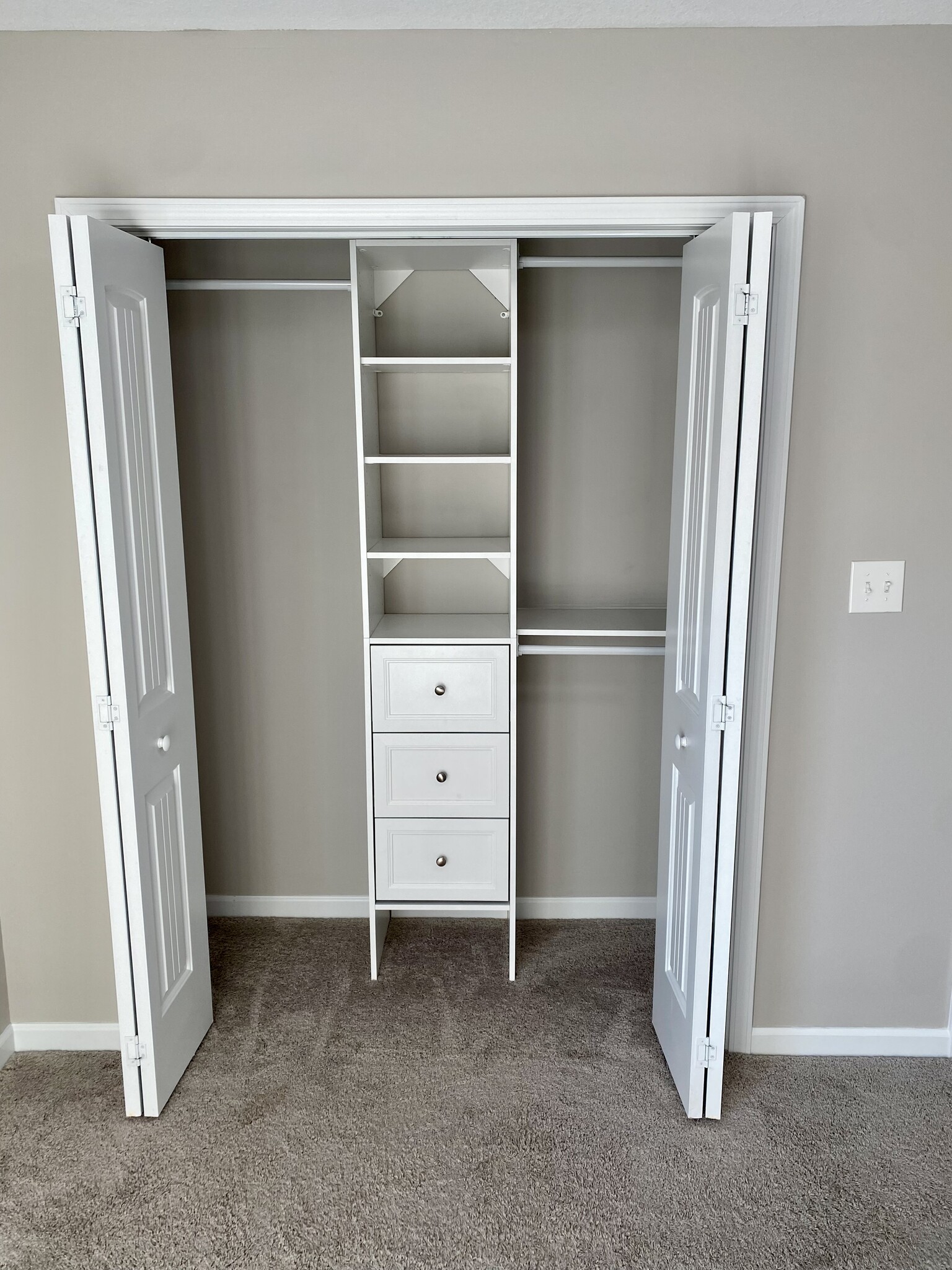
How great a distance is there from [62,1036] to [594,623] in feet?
6.27

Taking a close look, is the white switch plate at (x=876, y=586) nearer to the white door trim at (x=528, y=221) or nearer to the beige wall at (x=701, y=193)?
the beige wall at (x=701, y=193)

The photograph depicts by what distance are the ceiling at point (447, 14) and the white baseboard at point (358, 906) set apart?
2.57m

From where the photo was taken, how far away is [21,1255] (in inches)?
73.0

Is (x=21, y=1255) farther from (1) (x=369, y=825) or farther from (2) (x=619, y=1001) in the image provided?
(2) (x=619, y=1001)

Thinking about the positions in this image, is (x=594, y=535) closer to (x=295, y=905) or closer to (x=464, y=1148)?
(x=295, y=905)

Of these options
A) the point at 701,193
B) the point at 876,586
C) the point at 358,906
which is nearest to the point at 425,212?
the point at 701,193

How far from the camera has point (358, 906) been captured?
127 inches

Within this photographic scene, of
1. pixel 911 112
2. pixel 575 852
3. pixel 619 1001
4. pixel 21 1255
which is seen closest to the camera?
pixel 21 1255

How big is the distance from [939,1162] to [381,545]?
2134 millimetres

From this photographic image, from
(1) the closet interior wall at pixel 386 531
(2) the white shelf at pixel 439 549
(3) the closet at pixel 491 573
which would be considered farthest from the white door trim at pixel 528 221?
(2) the white shelf at pixel 439 549

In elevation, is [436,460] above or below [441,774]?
above

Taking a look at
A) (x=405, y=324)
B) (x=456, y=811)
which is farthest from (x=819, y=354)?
(x=456, y=811)

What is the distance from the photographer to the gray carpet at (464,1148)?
1.88 metres

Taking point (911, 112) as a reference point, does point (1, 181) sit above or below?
below
